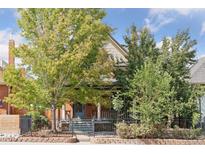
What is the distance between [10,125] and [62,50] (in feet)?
16.6

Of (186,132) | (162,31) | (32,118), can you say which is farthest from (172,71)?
(32,118)

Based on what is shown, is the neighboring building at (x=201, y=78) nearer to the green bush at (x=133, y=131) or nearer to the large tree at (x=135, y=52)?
the large tree at (x=135, y=52)

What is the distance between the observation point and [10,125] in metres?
23.9

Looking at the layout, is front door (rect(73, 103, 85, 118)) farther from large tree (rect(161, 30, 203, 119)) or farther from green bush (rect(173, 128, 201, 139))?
green bush (rect(173, 128, 201, 139))

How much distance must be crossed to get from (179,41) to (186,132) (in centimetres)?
571

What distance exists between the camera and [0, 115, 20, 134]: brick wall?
23742mm

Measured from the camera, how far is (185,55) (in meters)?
24.9

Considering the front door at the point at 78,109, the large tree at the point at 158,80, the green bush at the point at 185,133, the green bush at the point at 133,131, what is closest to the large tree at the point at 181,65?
the large tree at the point at 158,80

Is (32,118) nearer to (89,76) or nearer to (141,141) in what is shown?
(89,76)

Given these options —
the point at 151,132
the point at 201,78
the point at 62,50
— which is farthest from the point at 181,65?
the point at 62,50

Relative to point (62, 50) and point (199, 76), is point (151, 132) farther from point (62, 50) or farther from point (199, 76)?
point (199, 76)

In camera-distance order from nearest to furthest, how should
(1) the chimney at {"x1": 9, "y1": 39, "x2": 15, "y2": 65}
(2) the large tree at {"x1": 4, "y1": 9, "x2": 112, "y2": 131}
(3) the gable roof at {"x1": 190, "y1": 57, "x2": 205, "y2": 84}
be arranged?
(2) the large tree at {"x1": 4, "y1": 9, "x2": 112, "y2": 131} → (1) the chimney at {"x1": 9, "y1": 39, "x2": 15, "y2": 65} → (3) the gable roof at {"x1": 190, "y1": 57, "x2": 205, "y2": 84}

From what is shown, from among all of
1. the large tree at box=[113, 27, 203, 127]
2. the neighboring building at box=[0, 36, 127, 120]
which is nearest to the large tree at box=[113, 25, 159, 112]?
the large tree at box=[113, 27, 203, 127]

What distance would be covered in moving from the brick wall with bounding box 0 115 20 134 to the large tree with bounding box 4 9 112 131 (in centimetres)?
188
